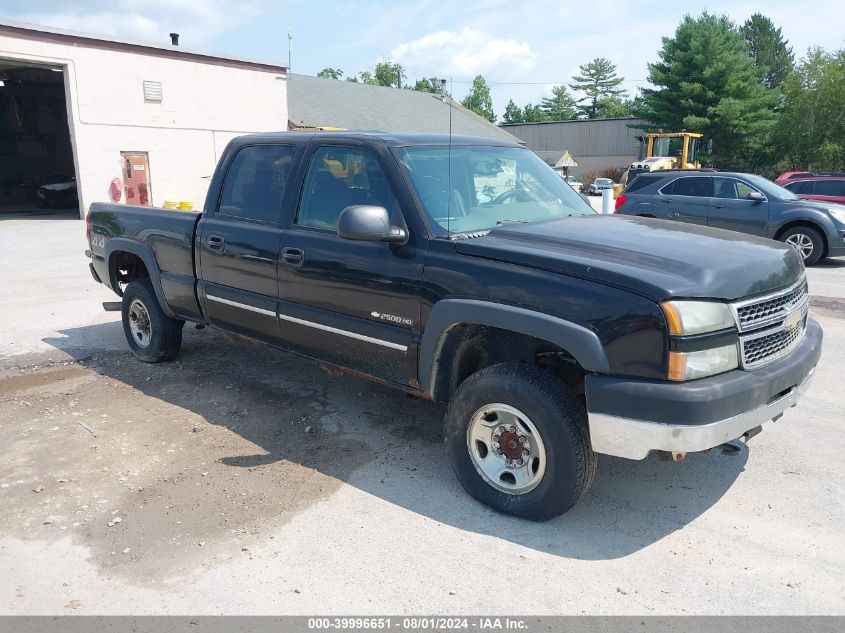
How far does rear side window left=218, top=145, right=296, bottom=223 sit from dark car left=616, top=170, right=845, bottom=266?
9761 mm

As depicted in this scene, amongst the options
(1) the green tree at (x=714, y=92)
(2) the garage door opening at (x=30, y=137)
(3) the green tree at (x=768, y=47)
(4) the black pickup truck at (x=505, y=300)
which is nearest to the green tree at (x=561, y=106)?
(3) the green tree at (x=768, y=47)

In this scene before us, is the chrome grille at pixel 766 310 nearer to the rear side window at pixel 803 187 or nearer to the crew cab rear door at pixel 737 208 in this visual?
the crew cab rear door at pixel 737 208

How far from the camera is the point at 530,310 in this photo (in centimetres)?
328

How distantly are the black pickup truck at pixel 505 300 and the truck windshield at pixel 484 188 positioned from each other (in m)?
0.02

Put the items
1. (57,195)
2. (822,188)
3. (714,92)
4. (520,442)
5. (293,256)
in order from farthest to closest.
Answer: (714,92) < (57,195) < (822,188) < (293,256) < (520,442)

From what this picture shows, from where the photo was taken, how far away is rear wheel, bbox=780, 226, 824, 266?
1175 cm

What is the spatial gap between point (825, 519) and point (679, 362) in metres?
1.40

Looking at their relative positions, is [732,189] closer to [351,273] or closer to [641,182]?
[641,182]

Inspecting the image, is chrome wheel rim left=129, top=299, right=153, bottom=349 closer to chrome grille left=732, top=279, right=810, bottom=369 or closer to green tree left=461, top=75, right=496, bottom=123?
→ chrome grille left=732, top=279, right=810, bottom=369

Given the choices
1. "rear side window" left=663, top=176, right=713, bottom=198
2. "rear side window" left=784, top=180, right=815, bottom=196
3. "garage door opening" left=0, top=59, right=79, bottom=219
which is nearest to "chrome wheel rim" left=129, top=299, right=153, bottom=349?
"rear side window" left=663, top=176, right=713, bottom=198

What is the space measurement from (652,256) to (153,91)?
73.7 ft

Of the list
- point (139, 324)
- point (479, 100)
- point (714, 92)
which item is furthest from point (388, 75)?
point (139, 324)

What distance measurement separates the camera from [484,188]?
14.2 ft
